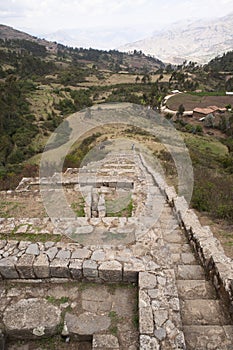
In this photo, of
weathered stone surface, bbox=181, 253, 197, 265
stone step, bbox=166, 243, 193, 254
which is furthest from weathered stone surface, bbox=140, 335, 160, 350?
stone step, bbox=166, 243, 193, 254

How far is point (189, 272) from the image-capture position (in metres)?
5.12

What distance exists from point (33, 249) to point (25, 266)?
426mm

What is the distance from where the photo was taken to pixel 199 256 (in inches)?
211

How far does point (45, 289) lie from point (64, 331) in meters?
0.89

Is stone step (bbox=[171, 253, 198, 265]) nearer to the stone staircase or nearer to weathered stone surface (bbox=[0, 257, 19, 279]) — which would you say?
the stone staircase

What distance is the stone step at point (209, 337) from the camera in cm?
354

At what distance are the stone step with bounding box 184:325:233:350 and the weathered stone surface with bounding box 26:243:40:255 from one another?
2849 mm

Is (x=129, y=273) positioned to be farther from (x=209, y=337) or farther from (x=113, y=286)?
(x=209, y=337)

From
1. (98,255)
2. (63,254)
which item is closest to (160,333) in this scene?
(98,255)

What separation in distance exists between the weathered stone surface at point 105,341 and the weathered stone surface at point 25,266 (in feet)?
5.20

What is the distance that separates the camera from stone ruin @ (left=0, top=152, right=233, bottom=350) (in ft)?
11.9

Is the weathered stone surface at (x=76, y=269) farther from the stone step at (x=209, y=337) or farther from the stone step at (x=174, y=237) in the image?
the stone step at (x=174, y=237)

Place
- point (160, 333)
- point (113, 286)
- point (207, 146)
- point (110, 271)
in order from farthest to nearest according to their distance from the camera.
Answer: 1. point (207, 146)
2. point (113, 286)
3. point (110, 271)
4. point (160, 333)

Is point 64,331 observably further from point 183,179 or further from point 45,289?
point 183,179
